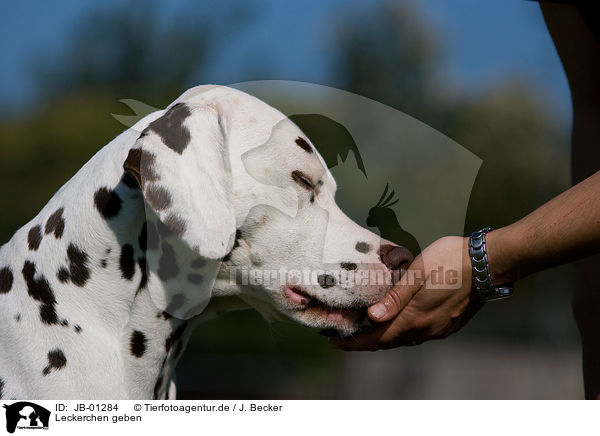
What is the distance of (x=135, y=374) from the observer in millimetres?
2604

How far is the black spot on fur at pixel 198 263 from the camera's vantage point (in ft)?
8.58

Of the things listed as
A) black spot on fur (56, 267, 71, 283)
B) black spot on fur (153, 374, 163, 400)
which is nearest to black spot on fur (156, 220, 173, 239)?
black spot on fur (56, 267, 71, 283)

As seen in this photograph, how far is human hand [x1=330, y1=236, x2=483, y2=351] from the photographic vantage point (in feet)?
8.89

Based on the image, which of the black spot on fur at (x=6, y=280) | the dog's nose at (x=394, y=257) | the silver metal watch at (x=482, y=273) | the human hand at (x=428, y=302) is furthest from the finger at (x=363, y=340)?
the black spot on fur at (x=6, y=280)

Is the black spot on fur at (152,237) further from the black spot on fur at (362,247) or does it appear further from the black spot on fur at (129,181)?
the black spot on fur at (362,247)

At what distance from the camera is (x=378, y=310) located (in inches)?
108

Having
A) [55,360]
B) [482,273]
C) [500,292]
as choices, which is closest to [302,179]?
[482,273]

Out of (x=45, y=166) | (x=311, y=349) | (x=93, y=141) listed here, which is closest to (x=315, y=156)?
(x=93, y=141)

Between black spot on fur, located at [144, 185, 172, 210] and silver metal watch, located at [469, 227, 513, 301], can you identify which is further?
silver metal watch, located at [469, 227, 513, 301]

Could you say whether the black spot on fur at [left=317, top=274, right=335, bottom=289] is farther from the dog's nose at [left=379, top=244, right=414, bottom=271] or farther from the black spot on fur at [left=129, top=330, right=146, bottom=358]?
the black spot on fur at [left=129, top=330, right=146, bottom=358]

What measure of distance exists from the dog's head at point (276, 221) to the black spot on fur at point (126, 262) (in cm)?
33

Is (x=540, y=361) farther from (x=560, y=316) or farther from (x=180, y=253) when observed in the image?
(x=180, y=253)

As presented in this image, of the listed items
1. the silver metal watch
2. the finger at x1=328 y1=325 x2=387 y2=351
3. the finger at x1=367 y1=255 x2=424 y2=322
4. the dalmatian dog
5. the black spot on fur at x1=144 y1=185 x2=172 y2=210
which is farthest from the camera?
the finger at x1=328 y1=325 x2=387 y2=351
